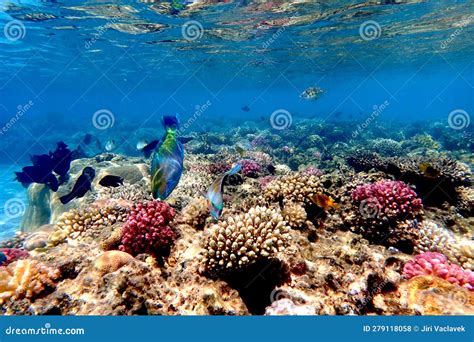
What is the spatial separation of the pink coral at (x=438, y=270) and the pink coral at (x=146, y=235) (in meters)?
3.71

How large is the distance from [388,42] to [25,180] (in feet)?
107

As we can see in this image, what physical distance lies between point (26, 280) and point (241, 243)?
2.95 metres

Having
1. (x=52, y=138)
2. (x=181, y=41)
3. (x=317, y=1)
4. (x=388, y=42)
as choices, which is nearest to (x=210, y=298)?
(x=317, y=1)

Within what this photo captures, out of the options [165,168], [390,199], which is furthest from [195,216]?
[390,199]

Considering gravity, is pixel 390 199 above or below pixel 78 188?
below

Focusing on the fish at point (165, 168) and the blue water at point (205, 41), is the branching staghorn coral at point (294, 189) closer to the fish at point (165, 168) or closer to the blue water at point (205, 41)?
the fish at point (165, 168)

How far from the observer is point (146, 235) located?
A: 178 inches

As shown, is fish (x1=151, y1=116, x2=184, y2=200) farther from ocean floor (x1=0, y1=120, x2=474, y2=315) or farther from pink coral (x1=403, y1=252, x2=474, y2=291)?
pink coral (x1=403, y1=252, x2=474, y2=291)

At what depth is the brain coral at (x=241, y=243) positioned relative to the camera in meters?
3.74

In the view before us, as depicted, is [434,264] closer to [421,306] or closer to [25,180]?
[421,306]

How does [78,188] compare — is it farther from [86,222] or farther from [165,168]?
[165,168]

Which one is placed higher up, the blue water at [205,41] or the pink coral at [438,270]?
the blue water at [205,41]

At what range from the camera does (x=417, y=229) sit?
509cm

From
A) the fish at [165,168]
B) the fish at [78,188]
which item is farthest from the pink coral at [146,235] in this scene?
the fish at [165,168]
